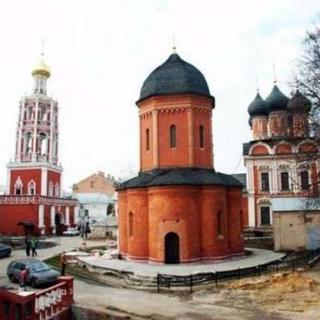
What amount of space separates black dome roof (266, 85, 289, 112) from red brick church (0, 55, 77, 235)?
2464 centimetres

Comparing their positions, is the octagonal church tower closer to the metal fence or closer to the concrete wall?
the concrete wall

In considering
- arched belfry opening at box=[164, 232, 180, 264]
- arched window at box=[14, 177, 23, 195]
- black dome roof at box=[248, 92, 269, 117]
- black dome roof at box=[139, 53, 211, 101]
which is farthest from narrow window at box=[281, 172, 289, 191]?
arched window at box=[14, 177, 23, 195]

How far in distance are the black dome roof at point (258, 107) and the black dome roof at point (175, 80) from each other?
762 inches

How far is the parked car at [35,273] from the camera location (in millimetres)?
17797

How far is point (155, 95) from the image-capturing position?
26.7 m

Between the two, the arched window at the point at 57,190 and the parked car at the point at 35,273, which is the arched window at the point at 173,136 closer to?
the parked car at the point at 35,273

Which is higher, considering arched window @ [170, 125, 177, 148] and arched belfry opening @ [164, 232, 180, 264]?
arched window @ [170, 125, 177, 148]

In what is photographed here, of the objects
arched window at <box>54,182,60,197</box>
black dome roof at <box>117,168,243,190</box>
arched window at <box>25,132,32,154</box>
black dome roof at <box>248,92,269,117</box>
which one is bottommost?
black dome roof at <box>117,168,243,190</box>

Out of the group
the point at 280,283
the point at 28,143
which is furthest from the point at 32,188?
the point at 280,283

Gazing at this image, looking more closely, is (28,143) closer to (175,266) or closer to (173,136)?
(173,136)

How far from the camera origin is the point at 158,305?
1491 cm

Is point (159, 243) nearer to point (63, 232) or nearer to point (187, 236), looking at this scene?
point (187, 236)

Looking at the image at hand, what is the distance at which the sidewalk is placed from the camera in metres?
21.2

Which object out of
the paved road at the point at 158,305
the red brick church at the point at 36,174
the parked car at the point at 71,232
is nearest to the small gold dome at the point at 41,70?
the red brick church at the point at 36,174
